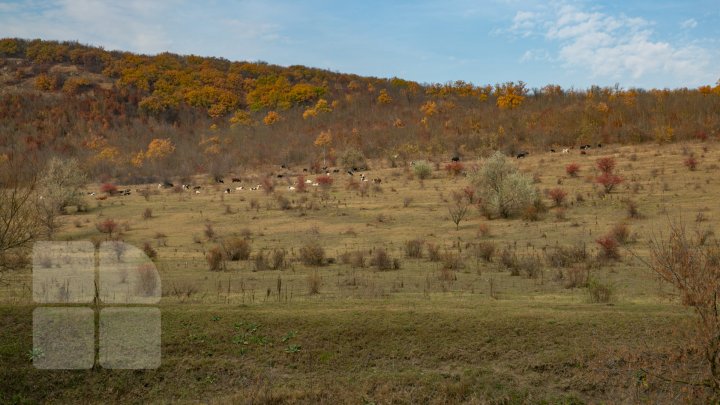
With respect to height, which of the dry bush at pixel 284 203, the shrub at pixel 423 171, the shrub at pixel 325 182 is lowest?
the dry bush at pixel 284 203

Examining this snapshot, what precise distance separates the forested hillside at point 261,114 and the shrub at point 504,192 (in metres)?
22.0

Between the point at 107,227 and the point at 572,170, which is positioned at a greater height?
the point at 572,170

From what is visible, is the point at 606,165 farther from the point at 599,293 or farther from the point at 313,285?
the point at 313,285

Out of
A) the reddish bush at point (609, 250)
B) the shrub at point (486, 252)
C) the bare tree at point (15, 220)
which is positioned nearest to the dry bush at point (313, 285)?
the bare tree at point (15, 220)

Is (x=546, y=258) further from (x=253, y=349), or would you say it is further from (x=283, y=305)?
(x=253, y=349)

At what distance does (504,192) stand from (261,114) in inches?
2702

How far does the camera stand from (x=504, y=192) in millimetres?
32875

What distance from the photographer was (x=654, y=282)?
55.4ft

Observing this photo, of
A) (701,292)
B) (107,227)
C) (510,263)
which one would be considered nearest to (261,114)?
(107,227)

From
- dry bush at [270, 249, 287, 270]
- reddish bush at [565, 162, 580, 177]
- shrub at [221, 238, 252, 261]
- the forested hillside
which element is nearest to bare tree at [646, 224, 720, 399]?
dry bush at [270, 249, 287, 270]

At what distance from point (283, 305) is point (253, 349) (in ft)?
7.00

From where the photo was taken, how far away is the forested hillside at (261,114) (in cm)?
6209

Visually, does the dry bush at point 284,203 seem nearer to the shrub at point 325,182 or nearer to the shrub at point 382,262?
the shrub at point 325,182

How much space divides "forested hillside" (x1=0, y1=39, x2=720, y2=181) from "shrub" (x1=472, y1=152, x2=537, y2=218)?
22.0 m
